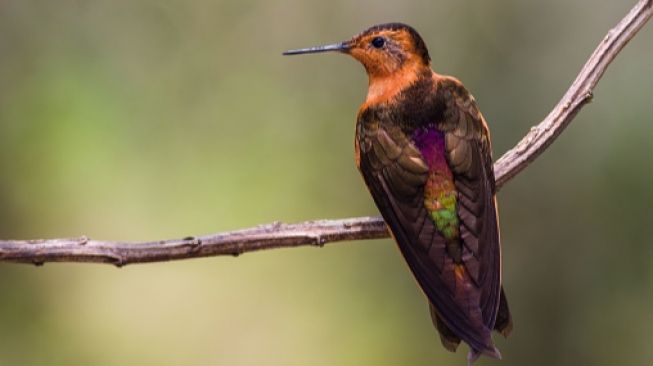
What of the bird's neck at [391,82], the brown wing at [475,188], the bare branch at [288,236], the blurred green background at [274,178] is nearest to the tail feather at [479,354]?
the brown wing at [475,188]

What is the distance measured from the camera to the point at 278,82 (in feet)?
16.5

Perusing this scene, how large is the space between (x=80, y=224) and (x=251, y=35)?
129 cm

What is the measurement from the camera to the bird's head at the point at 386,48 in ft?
10.4

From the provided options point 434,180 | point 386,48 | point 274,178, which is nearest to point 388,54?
point 386,48

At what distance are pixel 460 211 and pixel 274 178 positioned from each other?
2.09 meters

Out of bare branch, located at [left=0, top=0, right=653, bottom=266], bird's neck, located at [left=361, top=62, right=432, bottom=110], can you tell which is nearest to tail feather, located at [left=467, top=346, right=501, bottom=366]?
Answer: bare branch, located at [left=0, top=0, right=653, bottom=266]

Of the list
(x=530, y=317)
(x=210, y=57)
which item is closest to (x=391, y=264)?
(x=530, y=317)

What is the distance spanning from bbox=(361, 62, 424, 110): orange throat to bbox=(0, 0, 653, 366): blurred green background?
1.52 m

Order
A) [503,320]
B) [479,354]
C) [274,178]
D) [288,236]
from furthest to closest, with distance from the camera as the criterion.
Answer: [274,178] < [288,236] < [503,320] < [479,354]

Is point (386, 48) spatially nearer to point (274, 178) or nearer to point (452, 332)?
point (452, 332)

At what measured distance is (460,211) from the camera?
283 cm

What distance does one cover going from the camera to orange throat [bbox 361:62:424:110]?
319 cm

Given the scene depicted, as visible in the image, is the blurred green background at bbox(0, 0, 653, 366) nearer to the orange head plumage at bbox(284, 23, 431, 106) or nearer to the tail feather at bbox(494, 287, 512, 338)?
the orange head plumage at bbox(284, 23, 431, 106)

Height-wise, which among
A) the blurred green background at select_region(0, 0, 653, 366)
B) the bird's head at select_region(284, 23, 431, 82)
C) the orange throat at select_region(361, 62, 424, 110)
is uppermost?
the bird's head at select_region(284, 23, 431, 82)
